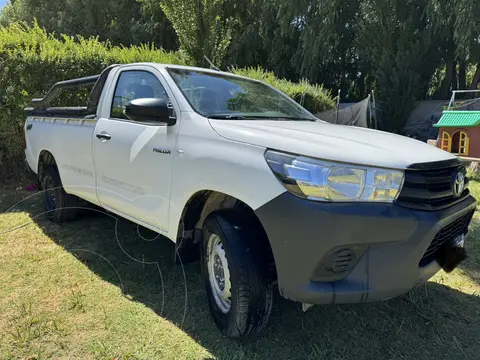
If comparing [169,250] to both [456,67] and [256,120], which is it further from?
[456,67]

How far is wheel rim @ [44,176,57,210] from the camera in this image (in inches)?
186

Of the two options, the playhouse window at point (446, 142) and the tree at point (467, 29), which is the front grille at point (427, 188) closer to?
the playhouse window at point (446, 142)

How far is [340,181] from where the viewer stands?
6.47ft

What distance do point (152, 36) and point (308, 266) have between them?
73.6 ft

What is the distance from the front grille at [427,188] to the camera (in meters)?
2.03

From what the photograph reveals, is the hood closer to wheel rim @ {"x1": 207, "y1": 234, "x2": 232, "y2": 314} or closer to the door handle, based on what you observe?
wheel rim @ {"x1": 207, "y1": 234, "x2": 232, "y2": 314}

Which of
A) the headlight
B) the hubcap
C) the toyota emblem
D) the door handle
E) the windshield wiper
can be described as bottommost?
the hubcap

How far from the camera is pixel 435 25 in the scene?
53.7 ft

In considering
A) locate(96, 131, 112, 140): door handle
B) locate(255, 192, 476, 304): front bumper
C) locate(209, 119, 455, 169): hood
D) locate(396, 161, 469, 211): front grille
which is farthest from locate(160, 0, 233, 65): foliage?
locate(255, 192, 476, 304): front bumper

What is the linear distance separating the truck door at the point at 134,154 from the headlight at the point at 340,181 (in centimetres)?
108

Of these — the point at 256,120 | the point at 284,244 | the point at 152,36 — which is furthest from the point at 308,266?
the point at 152,36

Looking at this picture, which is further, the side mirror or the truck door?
the truck door

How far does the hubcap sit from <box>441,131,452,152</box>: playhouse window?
362 inches

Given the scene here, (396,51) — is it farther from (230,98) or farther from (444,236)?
(444,236)
